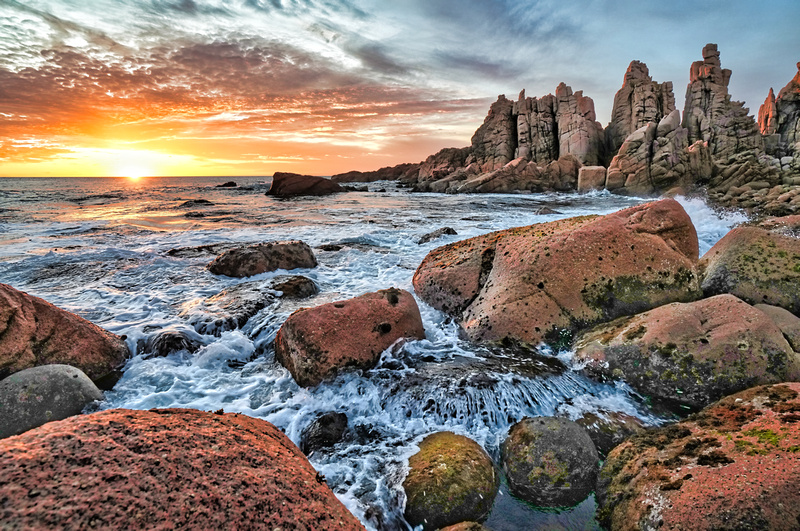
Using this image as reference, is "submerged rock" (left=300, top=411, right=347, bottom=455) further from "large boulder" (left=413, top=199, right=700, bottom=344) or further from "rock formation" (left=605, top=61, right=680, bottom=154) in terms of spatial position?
"rock formation" (left=605, top=61, right=680, bottom=154)

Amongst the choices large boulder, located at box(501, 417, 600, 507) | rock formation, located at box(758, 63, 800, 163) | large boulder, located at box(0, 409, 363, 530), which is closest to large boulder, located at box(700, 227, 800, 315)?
large boulder, located at box(501, 417, 600, 507)

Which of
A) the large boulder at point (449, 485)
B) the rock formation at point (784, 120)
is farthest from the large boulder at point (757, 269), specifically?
the rock formation at point (784, 120)

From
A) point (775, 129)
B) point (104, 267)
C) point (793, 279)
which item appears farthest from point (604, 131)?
point (104, 267)

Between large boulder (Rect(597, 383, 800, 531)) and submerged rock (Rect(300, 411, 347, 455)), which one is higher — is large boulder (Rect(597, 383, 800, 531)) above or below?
above

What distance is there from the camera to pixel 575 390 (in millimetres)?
4477

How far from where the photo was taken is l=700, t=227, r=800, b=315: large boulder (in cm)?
537

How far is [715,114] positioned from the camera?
4841 centimetres

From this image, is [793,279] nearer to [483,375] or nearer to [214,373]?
[483,375]

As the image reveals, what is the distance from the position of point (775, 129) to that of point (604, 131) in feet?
96.4

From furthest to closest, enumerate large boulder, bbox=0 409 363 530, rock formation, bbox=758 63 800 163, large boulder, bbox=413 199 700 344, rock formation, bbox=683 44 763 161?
rock formation, bbox=758 63 800 163, rock formation, bbox=683 44 763 161, large boulder, bbox=413 199 700 344, large boulder, bbox=0 409 363 530

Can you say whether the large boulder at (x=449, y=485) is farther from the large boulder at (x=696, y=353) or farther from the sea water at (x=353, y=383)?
the large boulder at (x=696, y=353)

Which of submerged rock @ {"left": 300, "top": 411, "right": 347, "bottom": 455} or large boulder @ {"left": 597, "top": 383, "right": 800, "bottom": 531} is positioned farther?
submerged rock @ {"left": 300, "top": 411, "right": 347, "bottom": 455}

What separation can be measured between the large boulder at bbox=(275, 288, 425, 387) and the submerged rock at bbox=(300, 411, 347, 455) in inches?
28.4

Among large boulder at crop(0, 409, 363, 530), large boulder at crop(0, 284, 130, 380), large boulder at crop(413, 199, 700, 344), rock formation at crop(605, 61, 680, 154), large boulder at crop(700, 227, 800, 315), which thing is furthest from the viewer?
rock formation at crop(605, 61, 680, 154)
